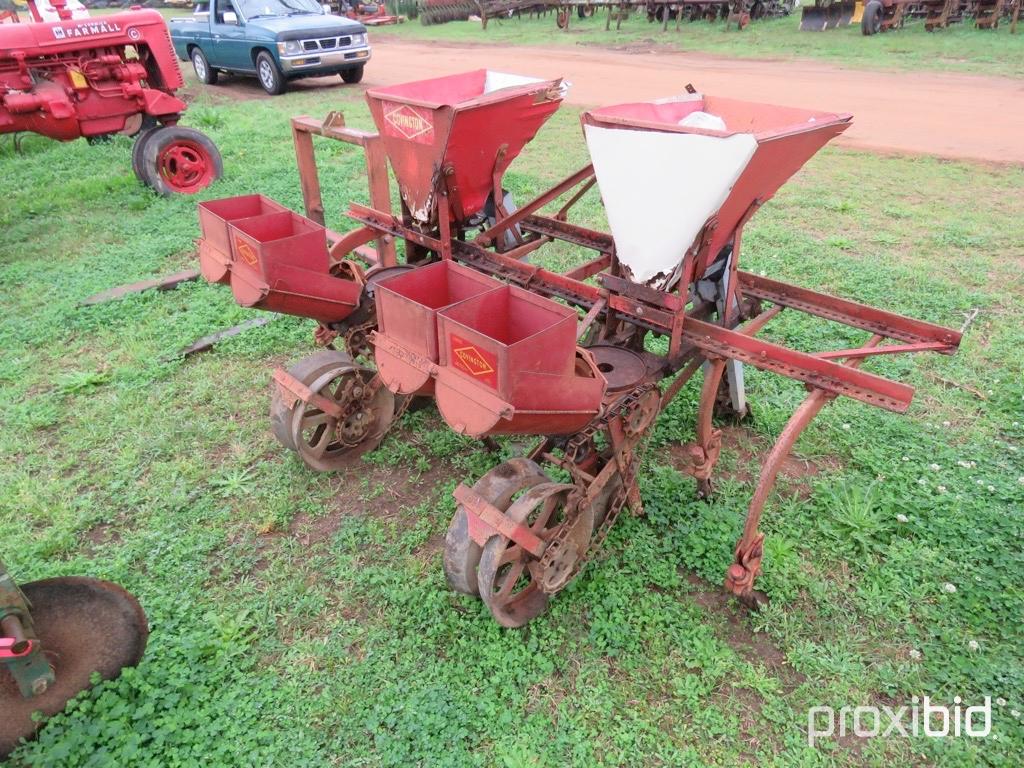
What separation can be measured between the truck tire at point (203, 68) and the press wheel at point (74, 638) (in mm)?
15095

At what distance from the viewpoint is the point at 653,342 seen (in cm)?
508

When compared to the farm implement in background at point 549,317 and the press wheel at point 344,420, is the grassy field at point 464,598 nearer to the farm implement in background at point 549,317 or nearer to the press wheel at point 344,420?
the press wheel at point 344,420

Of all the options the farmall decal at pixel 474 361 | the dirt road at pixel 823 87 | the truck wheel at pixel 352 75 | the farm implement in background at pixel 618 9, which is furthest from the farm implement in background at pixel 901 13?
the farmall decal at pixel 474 361

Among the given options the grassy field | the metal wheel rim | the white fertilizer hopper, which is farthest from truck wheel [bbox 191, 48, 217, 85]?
the white fertilizer hopper

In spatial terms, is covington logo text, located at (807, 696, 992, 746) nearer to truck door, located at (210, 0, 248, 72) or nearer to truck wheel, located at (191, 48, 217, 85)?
truck door, located at (210, 0, 248, 72)

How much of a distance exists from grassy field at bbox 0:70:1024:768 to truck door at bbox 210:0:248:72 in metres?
9.96

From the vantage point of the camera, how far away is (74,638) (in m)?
2.67

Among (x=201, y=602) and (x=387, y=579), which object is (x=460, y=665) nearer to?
(x=387, y=579)

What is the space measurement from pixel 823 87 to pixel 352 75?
9296 millimetres

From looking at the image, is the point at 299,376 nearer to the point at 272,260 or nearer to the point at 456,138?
the point at 272,260

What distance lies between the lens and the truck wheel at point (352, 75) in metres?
14.3

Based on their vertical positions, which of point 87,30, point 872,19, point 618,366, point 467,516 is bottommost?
point 467,516

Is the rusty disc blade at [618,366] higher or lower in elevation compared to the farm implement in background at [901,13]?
lower

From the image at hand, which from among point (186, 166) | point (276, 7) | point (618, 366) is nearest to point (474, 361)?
point (618, 366)
